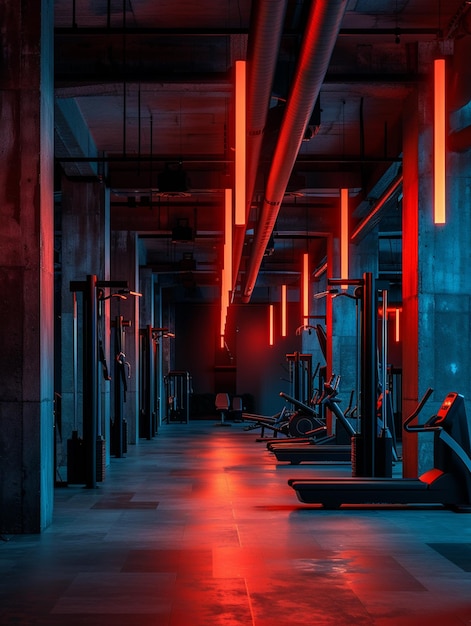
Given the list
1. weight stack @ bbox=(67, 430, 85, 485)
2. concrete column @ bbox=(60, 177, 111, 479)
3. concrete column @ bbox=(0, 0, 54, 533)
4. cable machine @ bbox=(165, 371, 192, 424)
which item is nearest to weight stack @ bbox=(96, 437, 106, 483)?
weight stack @ bbox=(67, 430, 85, 485)

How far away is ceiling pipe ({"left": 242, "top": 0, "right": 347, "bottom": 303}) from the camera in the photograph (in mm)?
5992

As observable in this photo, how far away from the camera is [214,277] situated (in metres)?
27.5

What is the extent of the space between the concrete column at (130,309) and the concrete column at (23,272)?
9865 mm

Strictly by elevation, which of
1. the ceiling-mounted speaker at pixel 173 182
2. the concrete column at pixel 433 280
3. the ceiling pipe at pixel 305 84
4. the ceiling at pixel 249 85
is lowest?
the concrete column at pixel 433 280

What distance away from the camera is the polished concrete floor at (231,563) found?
16.3 ft

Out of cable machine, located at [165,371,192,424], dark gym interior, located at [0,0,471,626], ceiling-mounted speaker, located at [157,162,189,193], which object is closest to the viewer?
dark gym interior, located at [0,0,471,626]

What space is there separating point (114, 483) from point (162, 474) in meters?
1.15

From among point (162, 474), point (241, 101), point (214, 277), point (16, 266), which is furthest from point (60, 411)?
point (214, 277)

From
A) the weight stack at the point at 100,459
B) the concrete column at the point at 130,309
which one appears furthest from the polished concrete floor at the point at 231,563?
the concrete column at the point at 130,309

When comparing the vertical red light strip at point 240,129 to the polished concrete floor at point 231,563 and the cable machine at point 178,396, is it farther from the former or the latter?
the cable machine at point 178,396

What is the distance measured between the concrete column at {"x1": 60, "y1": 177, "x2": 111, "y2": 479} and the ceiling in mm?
380

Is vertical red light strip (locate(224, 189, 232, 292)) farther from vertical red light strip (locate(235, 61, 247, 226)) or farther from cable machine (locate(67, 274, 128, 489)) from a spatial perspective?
vertical red light strip (locate(235, 61, 247, 226))

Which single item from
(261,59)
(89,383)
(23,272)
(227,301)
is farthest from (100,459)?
(227,301)

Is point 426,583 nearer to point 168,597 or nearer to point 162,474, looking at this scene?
point 168,597
